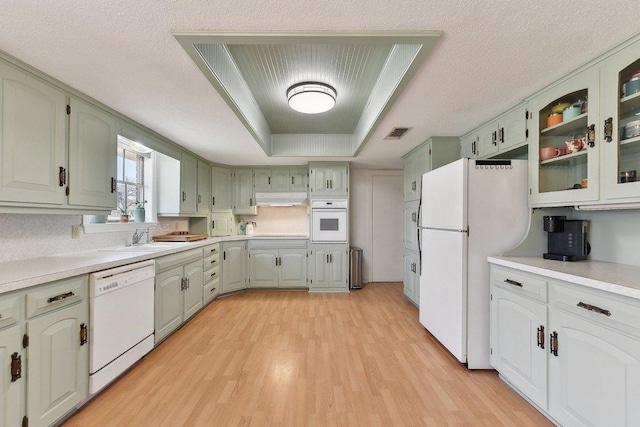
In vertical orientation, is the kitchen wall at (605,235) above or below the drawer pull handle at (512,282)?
above

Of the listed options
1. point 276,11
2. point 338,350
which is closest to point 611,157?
point 276,11

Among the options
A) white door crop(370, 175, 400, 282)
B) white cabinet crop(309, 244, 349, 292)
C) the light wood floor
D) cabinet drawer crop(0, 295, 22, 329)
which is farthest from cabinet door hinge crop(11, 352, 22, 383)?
white door crop(370, 175, 400, 282)

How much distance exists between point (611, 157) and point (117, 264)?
3.29 meters

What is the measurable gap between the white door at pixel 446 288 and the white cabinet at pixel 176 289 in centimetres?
261

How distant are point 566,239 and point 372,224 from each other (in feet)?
10.8

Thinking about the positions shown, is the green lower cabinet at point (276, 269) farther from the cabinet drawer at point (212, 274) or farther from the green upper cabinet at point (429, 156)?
the green upper cabinet at point (429, 156)

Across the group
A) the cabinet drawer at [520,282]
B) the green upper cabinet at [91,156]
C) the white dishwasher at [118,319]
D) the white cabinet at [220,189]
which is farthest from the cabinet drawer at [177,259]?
the cabinet drawer at [520,282]

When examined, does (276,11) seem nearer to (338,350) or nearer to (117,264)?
(117,264)

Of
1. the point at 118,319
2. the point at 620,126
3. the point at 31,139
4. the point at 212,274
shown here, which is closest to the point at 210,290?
the point at 212,274

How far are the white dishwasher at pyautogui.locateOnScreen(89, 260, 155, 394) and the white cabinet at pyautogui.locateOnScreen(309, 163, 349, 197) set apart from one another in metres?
2.64

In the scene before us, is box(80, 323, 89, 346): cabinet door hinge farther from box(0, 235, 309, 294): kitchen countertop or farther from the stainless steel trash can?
the stainless steel trash can

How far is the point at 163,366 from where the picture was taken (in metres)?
2.24

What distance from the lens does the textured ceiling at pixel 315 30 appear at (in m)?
1.24

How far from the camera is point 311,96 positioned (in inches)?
92.7
